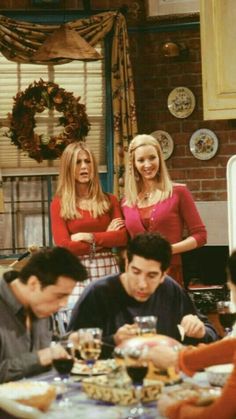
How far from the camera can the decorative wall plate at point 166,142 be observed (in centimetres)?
634

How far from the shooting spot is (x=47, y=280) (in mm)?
2635

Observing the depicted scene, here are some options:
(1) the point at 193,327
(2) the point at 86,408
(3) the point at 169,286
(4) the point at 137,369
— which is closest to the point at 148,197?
(3) the point at 169,286

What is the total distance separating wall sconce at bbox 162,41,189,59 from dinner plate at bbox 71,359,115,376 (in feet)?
12.9

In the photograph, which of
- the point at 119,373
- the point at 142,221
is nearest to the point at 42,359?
the point at 119,373

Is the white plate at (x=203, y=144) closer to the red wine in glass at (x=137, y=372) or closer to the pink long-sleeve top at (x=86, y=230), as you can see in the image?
the pink long-sleeve top at (x=86, y=230)

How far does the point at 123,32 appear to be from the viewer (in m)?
6.32

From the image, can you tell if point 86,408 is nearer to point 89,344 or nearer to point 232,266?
point 89,344

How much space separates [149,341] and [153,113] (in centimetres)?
417

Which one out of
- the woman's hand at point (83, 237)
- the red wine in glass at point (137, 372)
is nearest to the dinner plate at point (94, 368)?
the red wine in glass at point (137, 372)

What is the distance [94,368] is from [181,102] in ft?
13.0

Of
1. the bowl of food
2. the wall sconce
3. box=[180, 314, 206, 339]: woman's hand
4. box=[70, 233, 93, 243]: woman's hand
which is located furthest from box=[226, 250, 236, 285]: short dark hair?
the wall sconce

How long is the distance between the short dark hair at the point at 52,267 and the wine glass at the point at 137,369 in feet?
1.32

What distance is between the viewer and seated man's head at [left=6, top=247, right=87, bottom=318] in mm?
2641

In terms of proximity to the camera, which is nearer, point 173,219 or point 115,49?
point 173,219
